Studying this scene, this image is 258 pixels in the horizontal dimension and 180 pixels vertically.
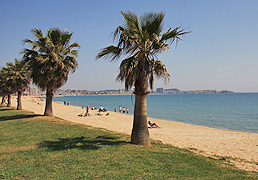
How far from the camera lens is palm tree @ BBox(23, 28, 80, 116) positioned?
15.7 meters

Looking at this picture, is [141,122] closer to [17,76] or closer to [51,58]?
[51,58]

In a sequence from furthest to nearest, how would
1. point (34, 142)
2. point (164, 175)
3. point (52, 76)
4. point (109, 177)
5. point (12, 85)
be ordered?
point (12, 85) → point (52, 76) → point (34, 142) → point (164, 175) → point (109, 177)

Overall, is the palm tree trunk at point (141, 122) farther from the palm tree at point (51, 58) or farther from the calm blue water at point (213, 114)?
the palm tree at point (51, 58)

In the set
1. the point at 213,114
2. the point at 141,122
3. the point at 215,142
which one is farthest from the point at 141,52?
the point at 213,114

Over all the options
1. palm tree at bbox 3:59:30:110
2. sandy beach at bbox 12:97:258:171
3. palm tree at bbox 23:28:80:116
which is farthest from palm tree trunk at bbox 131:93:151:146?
palm tree at bbox 3:59:30:110

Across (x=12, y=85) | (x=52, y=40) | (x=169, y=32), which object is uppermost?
(x=52, y=40)

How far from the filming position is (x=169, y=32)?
8.09 m

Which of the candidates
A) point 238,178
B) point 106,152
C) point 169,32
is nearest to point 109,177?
point 106,152

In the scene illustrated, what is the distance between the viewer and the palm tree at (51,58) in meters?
Result: 15.7

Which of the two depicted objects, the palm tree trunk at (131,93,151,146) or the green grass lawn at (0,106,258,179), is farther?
the palm tree trunk at (131,93,151,146)

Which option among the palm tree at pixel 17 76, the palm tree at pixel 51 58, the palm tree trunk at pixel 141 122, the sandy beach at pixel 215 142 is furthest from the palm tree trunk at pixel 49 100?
the palm tree trunk at pixel 141 122

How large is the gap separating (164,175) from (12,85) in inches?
987

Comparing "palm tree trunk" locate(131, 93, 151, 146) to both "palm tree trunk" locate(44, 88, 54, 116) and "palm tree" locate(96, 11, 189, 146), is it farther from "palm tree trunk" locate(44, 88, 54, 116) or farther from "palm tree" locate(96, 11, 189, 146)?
"palm tree trunk" locate(44, 88, 54, 116)

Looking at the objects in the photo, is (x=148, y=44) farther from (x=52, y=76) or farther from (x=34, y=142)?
(x=52, y=76)
